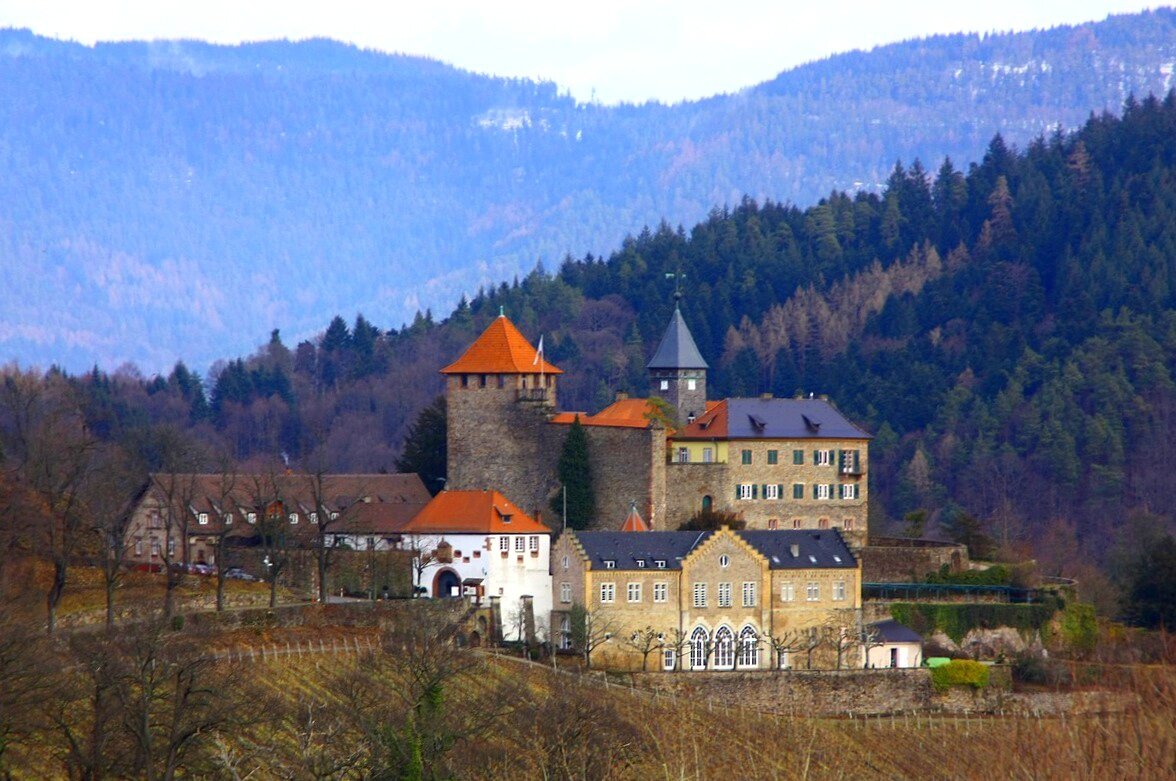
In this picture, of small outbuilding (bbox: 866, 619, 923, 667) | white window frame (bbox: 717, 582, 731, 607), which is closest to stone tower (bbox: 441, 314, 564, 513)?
white window frame (bbox: 717, 582, 731, 607)

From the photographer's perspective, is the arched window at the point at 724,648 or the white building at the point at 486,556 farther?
the white building at the point at 486,556

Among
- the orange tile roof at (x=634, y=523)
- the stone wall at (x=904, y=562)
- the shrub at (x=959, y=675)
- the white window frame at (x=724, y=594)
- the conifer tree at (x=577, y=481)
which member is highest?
the conifer tree at (x=577, y=481)

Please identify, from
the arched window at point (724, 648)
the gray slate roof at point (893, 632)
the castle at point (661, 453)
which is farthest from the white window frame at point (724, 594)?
the castle at point (661, 453)

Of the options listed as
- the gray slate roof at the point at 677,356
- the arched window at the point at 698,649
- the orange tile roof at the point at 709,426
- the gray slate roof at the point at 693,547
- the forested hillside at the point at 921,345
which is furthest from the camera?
the forested hillside at the point at 921,345

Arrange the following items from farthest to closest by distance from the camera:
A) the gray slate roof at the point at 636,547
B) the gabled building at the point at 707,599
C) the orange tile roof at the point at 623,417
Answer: the orange tile roof at the point at 623,417 < the gray slate roof at the point at 636,547 < the gabled building at the point at 707,599

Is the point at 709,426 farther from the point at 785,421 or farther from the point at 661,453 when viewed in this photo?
the point at 661,453

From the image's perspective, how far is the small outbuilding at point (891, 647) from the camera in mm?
80562

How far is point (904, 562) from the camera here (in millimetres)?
85188

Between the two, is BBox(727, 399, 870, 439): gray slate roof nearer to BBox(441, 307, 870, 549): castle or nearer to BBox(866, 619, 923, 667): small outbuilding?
BBox(441, 307, 870, 549): castle

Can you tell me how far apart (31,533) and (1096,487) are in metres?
75.3

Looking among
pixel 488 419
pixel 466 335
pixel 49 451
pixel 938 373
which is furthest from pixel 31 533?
pixel 466 335

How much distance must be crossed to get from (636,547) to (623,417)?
29.9 ft

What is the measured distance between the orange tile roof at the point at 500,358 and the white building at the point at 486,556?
6844 mm

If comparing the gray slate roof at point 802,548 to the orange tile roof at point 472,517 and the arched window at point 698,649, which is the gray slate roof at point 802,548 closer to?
the arched window at point 698,649
